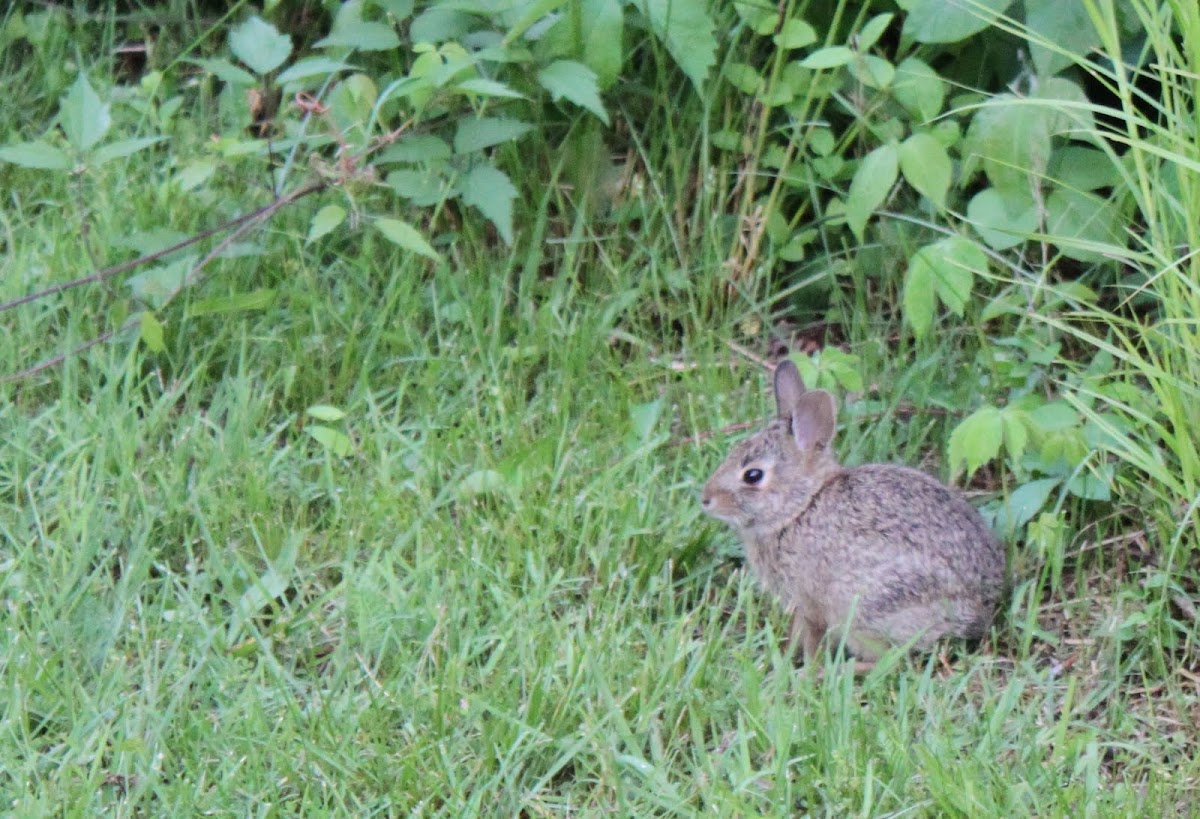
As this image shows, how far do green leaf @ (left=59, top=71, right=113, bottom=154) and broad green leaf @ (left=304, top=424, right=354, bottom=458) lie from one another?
93 centimetres

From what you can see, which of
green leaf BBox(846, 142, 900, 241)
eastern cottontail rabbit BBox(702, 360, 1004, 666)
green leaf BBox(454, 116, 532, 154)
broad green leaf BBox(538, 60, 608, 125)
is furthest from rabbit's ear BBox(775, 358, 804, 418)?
green leaf BBox(454, 116, 532, 154)

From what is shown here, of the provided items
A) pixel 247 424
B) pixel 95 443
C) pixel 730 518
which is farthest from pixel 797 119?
pixel 95 443

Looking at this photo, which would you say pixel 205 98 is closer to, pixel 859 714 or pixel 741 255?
pixel 741 255

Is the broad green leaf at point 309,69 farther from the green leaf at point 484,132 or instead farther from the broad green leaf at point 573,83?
the broad green leaf at point 573,83

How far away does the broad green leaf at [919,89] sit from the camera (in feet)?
13.3

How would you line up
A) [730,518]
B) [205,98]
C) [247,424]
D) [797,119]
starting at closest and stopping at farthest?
[730,518] → [247,424] → [797,119] → [205,98]

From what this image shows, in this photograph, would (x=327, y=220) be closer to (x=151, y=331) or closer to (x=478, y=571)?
(x=151, y=331)

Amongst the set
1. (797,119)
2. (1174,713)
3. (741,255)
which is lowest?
(1174,713)

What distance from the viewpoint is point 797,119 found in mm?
4559

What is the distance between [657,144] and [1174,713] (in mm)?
2170

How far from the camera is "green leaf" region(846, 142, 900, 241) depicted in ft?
12.8

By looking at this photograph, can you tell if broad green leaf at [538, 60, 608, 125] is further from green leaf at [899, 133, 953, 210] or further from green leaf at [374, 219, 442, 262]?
green leaf at [899, 133, 953, 210]

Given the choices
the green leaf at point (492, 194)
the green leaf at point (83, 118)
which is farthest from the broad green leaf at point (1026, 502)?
the green leaf at point (83, 118)

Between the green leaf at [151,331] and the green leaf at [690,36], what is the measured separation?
4.87 feet
